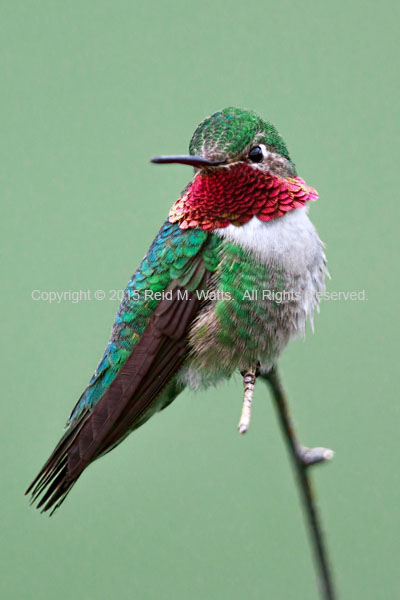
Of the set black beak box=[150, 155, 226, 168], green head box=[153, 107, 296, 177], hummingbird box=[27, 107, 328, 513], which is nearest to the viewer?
black beak box=[150, 155, 226, 168]

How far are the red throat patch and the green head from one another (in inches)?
1.5

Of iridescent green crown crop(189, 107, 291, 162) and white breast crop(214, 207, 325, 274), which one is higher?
iridescent green crown crop(189, 107, 291, 162)

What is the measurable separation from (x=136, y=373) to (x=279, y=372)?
43 centimetres

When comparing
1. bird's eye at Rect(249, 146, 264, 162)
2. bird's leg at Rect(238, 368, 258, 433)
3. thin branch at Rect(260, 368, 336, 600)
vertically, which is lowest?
thin branch at Rect(260, 368, 336, 600)

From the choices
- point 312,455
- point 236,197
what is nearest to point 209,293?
point 236,197

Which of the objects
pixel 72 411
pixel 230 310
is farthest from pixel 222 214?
pixel 72 411

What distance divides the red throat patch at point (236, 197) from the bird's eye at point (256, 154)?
32 millimetres

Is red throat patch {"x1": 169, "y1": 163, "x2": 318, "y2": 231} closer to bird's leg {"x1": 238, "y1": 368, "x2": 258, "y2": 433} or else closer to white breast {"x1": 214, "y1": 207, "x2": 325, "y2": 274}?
white breast {"x1": 214, "y1": 207, "x2": 325, "y2": 274}

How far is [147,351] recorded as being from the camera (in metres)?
2.21

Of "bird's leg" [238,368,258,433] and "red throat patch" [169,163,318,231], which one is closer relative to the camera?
"bird's leg" [238,368,258,433]

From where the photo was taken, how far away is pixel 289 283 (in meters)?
2.25

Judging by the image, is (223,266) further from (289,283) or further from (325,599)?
(325,599)

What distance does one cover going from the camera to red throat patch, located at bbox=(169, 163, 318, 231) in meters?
2.10

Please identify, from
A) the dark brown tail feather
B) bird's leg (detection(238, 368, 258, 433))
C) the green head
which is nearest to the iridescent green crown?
the green head
